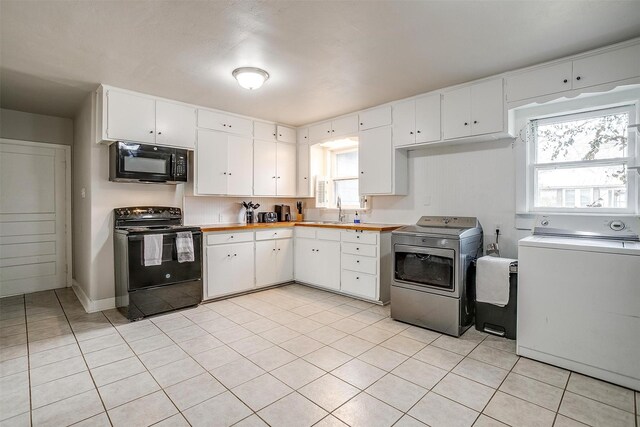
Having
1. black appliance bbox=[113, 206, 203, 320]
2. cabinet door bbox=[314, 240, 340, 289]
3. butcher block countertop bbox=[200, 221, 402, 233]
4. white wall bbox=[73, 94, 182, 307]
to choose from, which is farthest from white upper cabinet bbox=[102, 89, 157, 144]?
cabinet door bbox=[314, 240, 340, 289]

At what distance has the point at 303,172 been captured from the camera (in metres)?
5.15

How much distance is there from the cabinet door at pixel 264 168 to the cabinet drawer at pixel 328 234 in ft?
3.45

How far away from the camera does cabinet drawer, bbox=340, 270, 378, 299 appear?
3797 mm

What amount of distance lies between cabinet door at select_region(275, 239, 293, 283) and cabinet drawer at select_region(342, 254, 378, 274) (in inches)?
38.9

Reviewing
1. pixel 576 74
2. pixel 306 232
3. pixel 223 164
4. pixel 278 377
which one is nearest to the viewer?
pixel 278 377

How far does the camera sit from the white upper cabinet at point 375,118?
3977mm

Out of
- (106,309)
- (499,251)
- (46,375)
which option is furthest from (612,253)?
(106,309)

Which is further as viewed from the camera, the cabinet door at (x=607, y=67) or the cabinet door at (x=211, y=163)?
the cabinet door at (x=211, y=163)

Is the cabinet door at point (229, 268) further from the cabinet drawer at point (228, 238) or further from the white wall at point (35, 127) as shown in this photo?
the white wall at point (35, 127)

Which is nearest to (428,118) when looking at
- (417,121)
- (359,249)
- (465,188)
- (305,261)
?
(417,121)

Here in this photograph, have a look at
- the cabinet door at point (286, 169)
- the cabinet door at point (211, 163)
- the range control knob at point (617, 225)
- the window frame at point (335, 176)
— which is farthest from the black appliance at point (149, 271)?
the range control knob at point (617, 225)

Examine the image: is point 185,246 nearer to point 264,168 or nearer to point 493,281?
point 264,168

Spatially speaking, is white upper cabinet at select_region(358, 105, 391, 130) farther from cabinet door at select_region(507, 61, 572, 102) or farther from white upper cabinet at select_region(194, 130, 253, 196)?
white upper cabinet at select_region(194, 130, 253, 196)

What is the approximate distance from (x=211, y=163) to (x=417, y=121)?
103 inches
